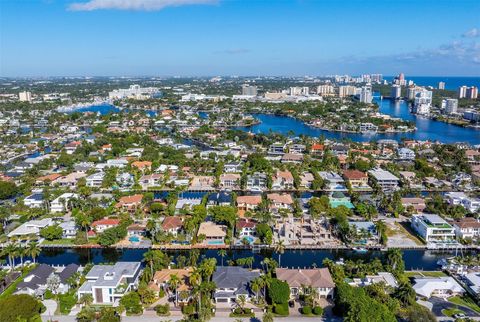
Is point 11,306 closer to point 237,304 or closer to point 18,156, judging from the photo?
point 237,304

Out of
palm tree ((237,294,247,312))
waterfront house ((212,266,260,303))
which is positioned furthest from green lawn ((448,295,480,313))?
palm tree ((237,294,247,312))

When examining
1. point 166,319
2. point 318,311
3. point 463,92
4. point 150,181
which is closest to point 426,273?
point 318,311

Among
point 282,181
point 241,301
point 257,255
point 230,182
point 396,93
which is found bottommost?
point 257,255

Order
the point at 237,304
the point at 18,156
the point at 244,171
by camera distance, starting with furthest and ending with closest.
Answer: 1. the point at 18,156
2. the point at 244,171
3. the point at 237,304

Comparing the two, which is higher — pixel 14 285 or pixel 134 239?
pixel 134 239

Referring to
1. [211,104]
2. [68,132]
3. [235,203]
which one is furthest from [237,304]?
[211,104]

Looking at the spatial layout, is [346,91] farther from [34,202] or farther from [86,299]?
[86,299]

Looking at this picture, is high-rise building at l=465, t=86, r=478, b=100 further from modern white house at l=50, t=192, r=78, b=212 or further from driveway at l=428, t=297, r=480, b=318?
modern white house at l=50, t=192, r=78, b=212
